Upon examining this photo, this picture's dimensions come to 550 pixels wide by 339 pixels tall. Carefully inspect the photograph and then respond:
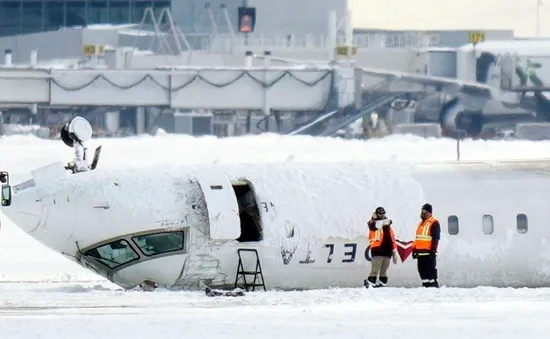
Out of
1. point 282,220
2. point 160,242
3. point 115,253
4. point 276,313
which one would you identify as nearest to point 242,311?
point 276,313

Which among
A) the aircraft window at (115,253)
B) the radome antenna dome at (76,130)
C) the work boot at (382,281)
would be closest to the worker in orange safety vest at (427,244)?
the work boot at (382,281)

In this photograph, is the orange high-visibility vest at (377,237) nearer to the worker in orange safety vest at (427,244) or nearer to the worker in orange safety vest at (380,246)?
the worker in orange safety vest at (380,246)

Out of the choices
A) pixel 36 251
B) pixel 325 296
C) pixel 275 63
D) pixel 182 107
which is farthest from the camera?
pixel 275 63

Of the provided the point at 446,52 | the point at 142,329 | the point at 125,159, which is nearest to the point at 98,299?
the point at 142,329

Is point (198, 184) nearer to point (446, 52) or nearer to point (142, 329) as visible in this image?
point (142, 329)

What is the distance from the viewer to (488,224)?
127 feet

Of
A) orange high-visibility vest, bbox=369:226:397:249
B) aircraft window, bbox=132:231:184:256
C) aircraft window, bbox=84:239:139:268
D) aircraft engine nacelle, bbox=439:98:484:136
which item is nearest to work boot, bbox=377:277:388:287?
orange high-visibility vest, bbox=369:226:397:249

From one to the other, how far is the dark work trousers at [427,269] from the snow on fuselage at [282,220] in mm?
592

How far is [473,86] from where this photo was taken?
110 meters

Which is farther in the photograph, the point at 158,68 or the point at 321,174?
the point at 158,68

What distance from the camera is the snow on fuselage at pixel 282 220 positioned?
3722 cm

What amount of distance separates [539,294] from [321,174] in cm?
597

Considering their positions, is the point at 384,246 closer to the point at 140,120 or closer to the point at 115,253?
the point at 115,253

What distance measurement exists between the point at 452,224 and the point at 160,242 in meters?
6.77
